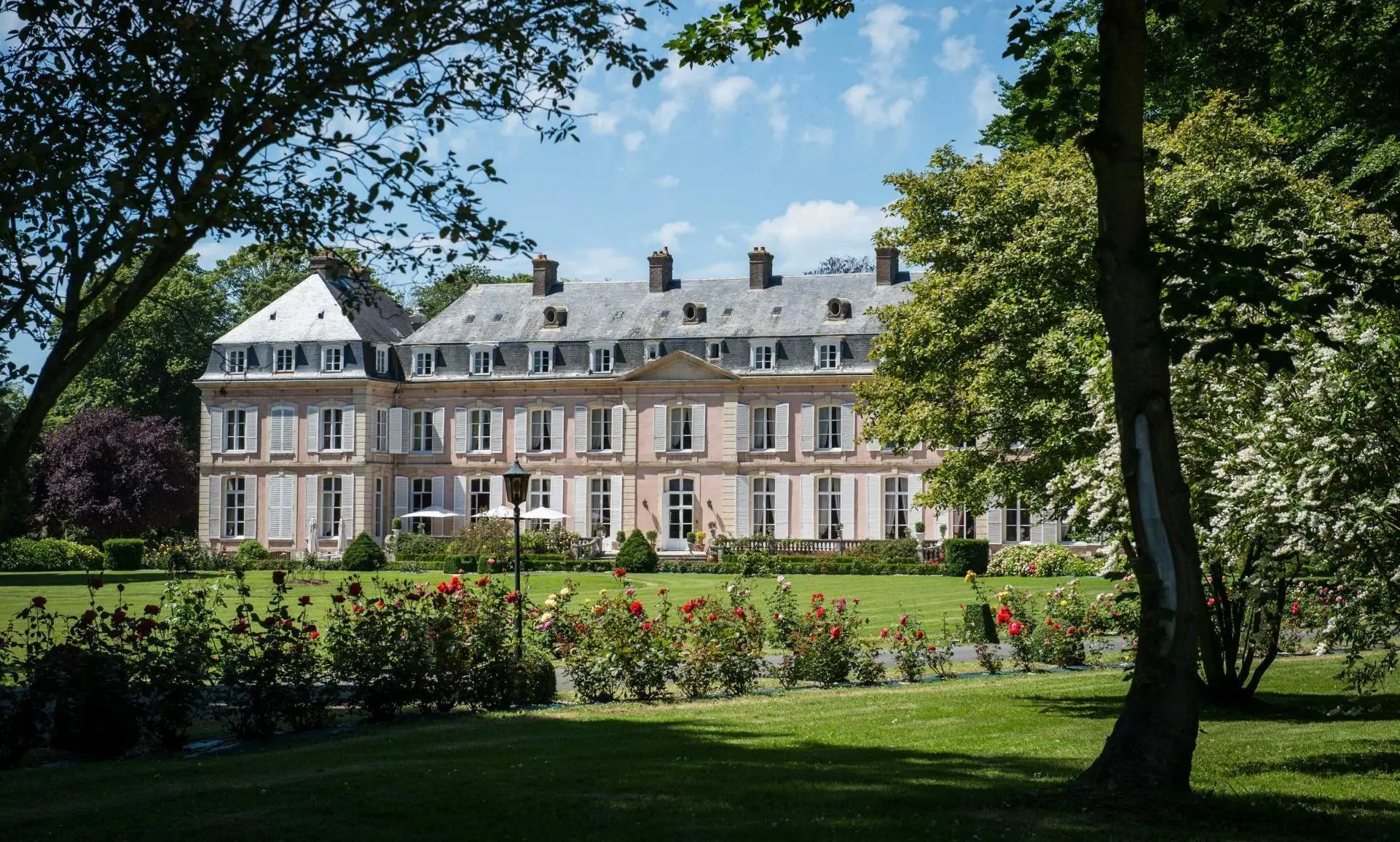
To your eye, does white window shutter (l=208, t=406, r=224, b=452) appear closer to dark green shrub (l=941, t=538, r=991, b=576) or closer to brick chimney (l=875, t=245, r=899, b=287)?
brick chimney (l=875, t=245, r=899, b=287)

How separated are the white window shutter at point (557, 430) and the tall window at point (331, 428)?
20.6 feet

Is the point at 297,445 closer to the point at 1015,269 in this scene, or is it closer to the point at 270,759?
the point at 1015,269

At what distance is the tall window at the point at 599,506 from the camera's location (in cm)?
3981

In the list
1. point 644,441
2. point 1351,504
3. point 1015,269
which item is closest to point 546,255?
point 644,441

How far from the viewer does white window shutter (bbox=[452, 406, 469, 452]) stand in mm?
40531

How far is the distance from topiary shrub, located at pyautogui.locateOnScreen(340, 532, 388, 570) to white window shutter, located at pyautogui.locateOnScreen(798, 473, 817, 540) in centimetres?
1165

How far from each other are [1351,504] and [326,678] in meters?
7.50

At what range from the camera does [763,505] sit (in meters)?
38.8

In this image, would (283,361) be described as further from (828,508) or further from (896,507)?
(896,507)

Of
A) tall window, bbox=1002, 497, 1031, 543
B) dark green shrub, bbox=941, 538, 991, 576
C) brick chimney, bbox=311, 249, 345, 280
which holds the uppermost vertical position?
brick chimney, bbox=311, 249, 345, 280

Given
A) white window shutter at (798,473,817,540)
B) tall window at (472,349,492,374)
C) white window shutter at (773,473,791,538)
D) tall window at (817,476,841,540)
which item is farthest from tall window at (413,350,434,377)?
tall window at (817,476,841,540)

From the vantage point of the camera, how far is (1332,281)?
6.25 m

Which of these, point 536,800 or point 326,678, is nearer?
point 536,800

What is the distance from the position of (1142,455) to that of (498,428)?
116ft
